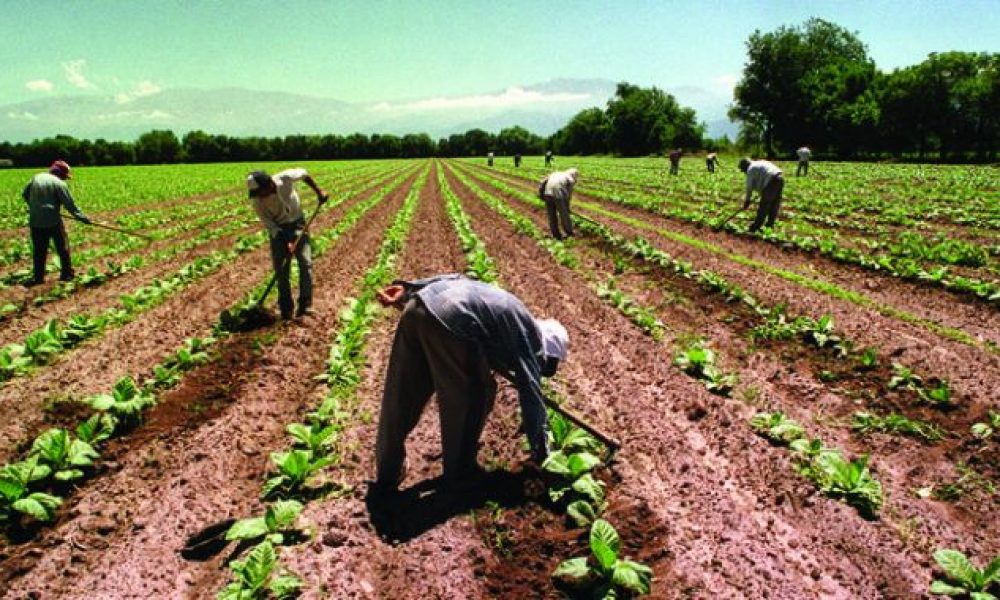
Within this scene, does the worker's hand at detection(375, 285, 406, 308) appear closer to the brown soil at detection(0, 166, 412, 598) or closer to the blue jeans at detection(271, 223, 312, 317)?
the brown soil at detection(0, 166, 412, 598)

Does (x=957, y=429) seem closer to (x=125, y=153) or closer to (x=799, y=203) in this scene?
(x=799, y=203)

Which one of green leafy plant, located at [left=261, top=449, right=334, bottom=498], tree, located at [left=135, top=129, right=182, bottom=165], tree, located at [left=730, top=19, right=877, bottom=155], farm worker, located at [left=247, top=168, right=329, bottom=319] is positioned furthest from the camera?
tree, located at [left=135, top=129, right=182, bottom=165]

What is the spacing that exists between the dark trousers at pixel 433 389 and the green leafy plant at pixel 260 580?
1003 millimetres

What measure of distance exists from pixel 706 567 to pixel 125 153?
10840 centimetres

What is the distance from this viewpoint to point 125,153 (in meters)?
89.6

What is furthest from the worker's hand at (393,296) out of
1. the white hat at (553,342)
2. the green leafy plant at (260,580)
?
the green leafy plant at (260,580)

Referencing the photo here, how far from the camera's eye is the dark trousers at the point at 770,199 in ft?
43.5

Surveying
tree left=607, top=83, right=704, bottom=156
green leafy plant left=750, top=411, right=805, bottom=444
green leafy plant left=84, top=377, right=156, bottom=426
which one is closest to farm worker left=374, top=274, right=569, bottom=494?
green leafy plant left=750, top=411, right=805, bottom=444

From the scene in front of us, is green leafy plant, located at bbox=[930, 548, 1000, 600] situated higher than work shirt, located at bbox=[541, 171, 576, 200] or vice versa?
work shirt, located at bbox=[541, 171, 576, 200]

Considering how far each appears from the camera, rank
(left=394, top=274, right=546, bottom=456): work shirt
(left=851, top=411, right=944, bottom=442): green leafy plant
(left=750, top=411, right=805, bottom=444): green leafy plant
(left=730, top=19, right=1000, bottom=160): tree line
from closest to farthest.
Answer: (left=394, top=274, right=546, bottom=456): work shirt < (left=750, top=411, right=805, bottom=444): green leafy plant < (left=851, top=411, right=944, bottom=442): green leafy plant < (left=730, top=19, right=1000, bottom=160): tree line

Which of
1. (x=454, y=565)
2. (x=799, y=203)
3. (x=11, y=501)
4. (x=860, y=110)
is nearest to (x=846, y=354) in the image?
(x=454, y=565)

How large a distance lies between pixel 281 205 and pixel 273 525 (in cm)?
505

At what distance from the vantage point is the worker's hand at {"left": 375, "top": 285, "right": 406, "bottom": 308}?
4.00m

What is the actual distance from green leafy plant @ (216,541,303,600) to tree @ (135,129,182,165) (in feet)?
353
